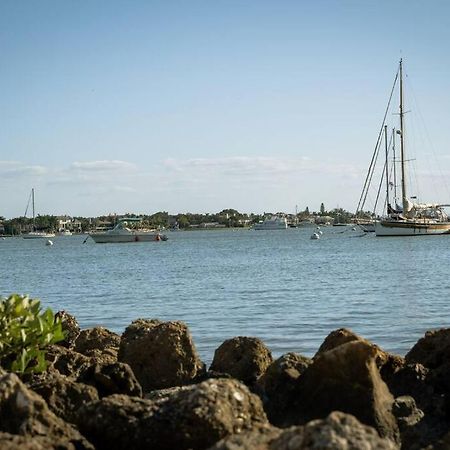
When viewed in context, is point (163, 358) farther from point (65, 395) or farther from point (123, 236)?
point (123, 236)

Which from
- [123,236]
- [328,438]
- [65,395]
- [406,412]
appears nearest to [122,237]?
[123,236]

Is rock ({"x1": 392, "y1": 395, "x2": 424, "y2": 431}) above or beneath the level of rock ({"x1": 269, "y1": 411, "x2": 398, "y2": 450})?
beneath

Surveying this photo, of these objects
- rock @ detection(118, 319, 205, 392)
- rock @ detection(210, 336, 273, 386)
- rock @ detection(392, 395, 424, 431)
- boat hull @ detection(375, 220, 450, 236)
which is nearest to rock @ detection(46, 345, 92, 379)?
rock @ detection(118, 319, 205, 392)

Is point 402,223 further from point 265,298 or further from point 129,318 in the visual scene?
point 129,318

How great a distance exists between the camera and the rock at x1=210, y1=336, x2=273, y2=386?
10125 mm

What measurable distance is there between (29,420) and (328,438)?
2.19 m

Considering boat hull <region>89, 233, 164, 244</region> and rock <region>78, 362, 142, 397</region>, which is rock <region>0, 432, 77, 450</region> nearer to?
rock <region>78, 362, 142, 397</region>

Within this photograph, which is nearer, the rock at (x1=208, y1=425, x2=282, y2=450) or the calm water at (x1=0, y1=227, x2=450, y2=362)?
the rock at (x1=208, y1=425, x2=282, y2=450)

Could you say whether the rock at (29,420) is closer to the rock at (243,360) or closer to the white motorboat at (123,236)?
the rock at (243,360)

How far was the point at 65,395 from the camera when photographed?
24.5ft

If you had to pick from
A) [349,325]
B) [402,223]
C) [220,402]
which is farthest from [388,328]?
[402,223]

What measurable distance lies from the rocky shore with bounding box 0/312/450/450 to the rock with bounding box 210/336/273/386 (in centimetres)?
1

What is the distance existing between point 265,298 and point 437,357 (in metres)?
21.6

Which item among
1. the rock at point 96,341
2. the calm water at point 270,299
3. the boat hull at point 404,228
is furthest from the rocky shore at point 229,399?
the boat hull at point 404,228
